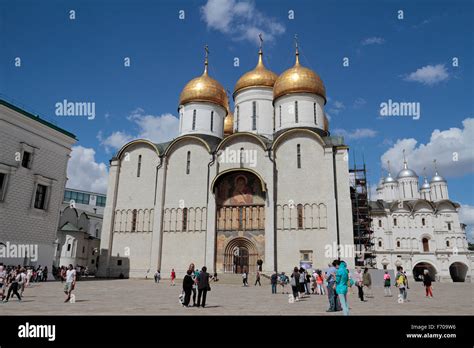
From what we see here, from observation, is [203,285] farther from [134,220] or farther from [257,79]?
[257,79]

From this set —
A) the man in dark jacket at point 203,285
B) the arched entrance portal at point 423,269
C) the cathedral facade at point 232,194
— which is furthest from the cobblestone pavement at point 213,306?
the arched entrance portal at point 423,269

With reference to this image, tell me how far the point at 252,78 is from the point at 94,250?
2874 centimetres

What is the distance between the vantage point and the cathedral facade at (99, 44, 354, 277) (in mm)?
26953

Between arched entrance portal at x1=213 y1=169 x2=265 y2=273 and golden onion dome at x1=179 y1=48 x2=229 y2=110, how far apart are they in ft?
29.6

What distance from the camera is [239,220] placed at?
93.9 ft

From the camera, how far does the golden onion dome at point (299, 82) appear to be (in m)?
31.5

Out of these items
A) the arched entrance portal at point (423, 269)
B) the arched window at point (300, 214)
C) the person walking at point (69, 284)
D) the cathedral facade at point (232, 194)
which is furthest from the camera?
the arched entrance portal at point (423, 269)

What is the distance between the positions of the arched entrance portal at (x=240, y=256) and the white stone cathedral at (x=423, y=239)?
29445mm

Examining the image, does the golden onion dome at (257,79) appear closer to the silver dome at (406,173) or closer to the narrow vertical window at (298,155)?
the narrow vertical window at (298,155)

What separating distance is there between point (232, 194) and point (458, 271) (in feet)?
A: 132

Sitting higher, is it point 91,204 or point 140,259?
point 91,204

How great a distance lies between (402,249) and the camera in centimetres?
5022

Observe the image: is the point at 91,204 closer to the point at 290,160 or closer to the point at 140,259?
the point at 140,259
